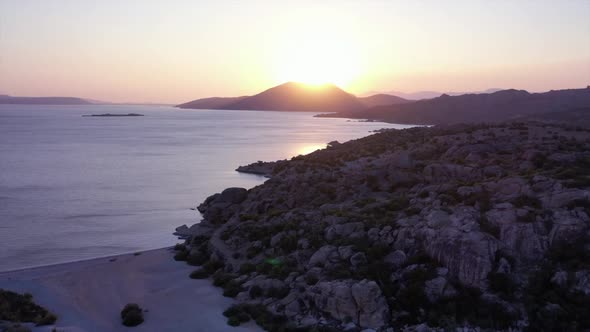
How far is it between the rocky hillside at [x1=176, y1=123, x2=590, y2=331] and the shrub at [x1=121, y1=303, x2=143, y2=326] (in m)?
3.02

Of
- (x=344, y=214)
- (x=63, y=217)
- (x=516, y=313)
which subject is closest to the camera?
(x=516, y=313)

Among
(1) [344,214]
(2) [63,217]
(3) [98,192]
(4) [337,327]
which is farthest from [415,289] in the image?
(3) [98,192]

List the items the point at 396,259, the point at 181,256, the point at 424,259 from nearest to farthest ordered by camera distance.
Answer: the point at 424,259 < the point at 396,259 < the point at 181,256

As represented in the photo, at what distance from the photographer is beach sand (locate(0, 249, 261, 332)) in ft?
52.0

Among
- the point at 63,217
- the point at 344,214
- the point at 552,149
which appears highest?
the point at 552,149

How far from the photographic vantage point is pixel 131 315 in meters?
15.9

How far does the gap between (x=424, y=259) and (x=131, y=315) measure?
9714 millimetres

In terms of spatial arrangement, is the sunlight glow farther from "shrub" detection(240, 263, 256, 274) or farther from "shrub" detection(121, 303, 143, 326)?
"shrub" detection(121, 303, 143, 326)

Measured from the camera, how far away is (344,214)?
21.1 metres

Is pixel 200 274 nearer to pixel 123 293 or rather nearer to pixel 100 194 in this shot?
pixel 123 293

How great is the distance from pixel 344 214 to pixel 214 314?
7.34 m

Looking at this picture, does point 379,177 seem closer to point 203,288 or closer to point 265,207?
point 265,207

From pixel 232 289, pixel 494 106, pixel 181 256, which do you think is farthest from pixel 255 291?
pixel 494 106

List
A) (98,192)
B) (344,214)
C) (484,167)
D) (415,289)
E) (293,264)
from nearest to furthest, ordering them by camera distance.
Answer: (415,289), (293,264), (344,214), (484,167), (98,192)
